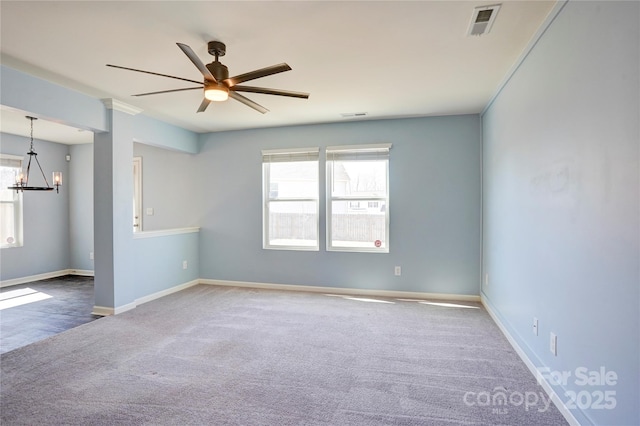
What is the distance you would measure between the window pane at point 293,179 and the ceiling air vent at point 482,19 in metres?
2.97

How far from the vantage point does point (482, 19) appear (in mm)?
2219

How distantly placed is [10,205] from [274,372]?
19.4 ft

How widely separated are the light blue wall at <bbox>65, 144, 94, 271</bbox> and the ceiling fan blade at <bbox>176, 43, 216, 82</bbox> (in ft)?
16.8

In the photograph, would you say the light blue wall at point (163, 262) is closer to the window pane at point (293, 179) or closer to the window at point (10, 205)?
the window pane at point (293, 179)

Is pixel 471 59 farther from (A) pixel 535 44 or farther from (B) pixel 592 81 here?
(B) pixel 592 81

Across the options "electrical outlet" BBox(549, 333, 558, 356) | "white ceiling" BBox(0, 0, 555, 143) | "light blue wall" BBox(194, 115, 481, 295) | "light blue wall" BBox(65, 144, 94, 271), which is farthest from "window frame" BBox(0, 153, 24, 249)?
"electrical outlet" BBox(549, 333, 558, 356)

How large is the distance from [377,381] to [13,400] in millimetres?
2463

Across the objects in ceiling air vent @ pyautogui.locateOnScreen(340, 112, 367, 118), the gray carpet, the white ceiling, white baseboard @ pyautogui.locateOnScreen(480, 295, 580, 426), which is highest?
ceiling air vent @ pyautogui.locateOnScreen(340, 112, 367, 118)

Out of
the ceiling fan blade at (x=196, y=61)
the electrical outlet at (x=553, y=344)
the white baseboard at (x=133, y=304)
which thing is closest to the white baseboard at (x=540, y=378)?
the electrical outlet at (x=553, y=344)

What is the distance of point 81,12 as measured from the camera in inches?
84.9

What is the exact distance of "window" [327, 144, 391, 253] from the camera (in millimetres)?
4770

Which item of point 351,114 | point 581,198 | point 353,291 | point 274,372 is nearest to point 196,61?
point 274,372

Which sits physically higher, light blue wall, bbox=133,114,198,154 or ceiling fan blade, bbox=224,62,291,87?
light blue wall, bbox=133,114,198,154

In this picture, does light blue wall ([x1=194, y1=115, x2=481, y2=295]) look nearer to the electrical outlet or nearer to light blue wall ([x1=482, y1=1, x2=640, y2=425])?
light blue wall ([x1=482, y1=1, x2=640, y2=425])
